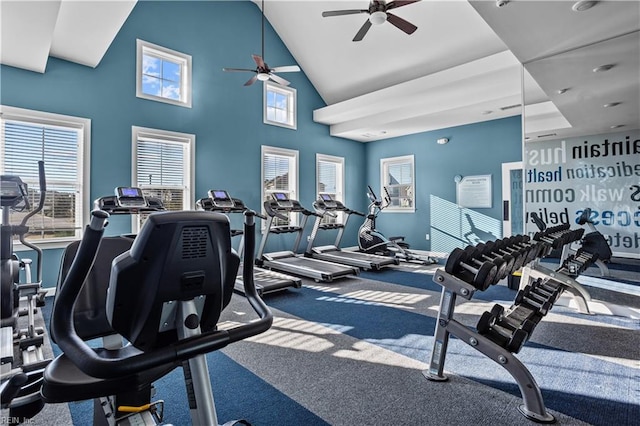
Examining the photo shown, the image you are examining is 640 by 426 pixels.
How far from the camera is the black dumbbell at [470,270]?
213 cm

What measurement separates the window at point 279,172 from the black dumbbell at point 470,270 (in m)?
5.30

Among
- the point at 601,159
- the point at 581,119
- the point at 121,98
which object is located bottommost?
the point at 601,159

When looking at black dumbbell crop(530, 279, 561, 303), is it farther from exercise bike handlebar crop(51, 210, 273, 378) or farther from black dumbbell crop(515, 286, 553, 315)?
exercise bike handlebar crop(51, 210, 273, 378)

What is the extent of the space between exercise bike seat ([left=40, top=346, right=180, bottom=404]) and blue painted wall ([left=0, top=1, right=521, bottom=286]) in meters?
4.60

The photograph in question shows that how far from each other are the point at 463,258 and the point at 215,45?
6.20m

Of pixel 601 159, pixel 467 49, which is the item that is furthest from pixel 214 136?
pixel 601 159

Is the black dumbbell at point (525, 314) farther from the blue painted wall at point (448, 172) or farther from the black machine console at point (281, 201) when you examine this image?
the blue painted wall at point (448, 172)

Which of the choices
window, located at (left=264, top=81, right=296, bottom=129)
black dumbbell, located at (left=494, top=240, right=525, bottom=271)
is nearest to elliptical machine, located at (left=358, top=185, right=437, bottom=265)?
window, located at (left=264, top=81, right=296, bottom=129)

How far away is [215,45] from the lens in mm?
6434

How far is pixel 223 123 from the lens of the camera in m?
6.48

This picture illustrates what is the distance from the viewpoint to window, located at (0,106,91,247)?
4.44 m

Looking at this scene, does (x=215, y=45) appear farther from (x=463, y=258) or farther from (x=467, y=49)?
(x=463, y=258)

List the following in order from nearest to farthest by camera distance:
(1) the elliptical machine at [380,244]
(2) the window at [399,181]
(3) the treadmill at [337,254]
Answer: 1. (3) the treadmill at [337,254]
2. (1) the elliptical machine at [380,244]
3. (2) the window at [399,181]

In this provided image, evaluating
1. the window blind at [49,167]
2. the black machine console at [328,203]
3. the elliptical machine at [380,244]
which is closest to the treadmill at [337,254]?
the black machine console at [328,203]
